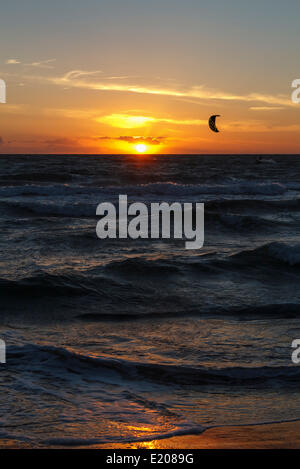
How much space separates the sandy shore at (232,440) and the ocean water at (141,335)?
98 mm

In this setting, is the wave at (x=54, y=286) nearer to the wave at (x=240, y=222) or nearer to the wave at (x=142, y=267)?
the wave at (x=142, y=267)

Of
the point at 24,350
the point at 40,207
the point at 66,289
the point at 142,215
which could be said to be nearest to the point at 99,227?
the point at 142,215

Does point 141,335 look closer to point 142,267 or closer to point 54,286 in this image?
point 54,286

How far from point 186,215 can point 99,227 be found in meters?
4.55

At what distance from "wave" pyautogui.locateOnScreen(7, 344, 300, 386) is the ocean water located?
0.4 inches

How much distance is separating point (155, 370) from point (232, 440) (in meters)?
1.52

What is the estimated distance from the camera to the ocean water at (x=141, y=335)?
4.05 meters

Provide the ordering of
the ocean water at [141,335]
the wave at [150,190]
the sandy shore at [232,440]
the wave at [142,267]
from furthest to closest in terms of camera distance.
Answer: the wave at [150,190] < the wave at [142,267] < the ocean water at [141,335] < the sandy shore at [232,440]

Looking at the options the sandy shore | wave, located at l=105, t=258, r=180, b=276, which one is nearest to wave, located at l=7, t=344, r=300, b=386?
the sandy shore

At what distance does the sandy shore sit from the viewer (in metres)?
3.49

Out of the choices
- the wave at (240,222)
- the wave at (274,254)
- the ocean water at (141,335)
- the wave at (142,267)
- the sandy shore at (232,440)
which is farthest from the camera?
the wave at (240,222)

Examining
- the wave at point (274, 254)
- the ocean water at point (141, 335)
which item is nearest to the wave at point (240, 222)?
the ocean water at point (141, 335)
